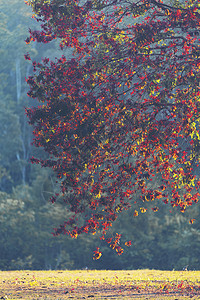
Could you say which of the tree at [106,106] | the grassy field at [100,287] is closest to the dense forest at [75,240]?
the grassy field at [100,287]

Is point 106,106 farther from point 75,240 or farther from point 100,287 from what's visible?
point 75,240

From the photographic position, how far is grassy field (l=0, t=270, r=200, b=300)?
41.8 ft

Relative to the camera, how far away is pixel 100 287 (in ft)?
47.3

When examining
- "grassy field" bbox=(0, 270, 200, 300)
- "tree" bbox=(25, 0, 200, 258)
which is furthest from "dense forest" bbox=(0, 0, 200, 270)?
"tree" bbox=(25, 0, 200, 258)

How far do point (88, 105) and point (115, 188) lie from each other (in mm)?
1970

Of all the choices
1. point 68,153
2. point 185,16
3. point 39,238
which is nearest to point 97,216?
point 68,153

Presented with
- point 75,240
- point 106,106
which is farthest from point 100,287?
point 75,240

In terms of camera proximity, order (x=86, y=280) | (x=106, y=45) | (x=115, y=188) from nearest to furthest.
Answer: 1. (x=115, y=188)
2. (x=106, y=45)
3. (x=86, y=280)

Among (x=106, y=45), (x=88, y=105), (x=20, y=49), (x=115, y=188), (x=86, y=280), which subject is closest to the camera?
(x=88, y=105)

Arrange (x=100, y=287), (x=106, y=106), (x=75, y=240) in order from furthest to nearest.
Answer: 1. (x=75, y=240)
2. (x=100, y=287)
3. (x=106, y=106)

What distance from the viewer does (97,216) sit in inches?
480

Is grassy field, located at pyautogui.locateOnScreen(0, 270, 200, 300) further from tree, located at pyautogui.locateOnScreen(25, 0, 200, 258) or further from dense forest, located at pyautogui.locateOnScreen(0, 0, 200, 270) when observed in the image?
dense forest, located at pyautogui.locateOnScreen(0, 0, 200, 270)

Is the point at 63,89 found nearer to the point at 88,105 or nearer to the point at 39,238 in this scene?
the point at 88,105

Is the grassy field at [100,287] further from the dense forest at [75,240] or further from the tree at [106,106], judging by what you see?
the dense forest at [75,240]
